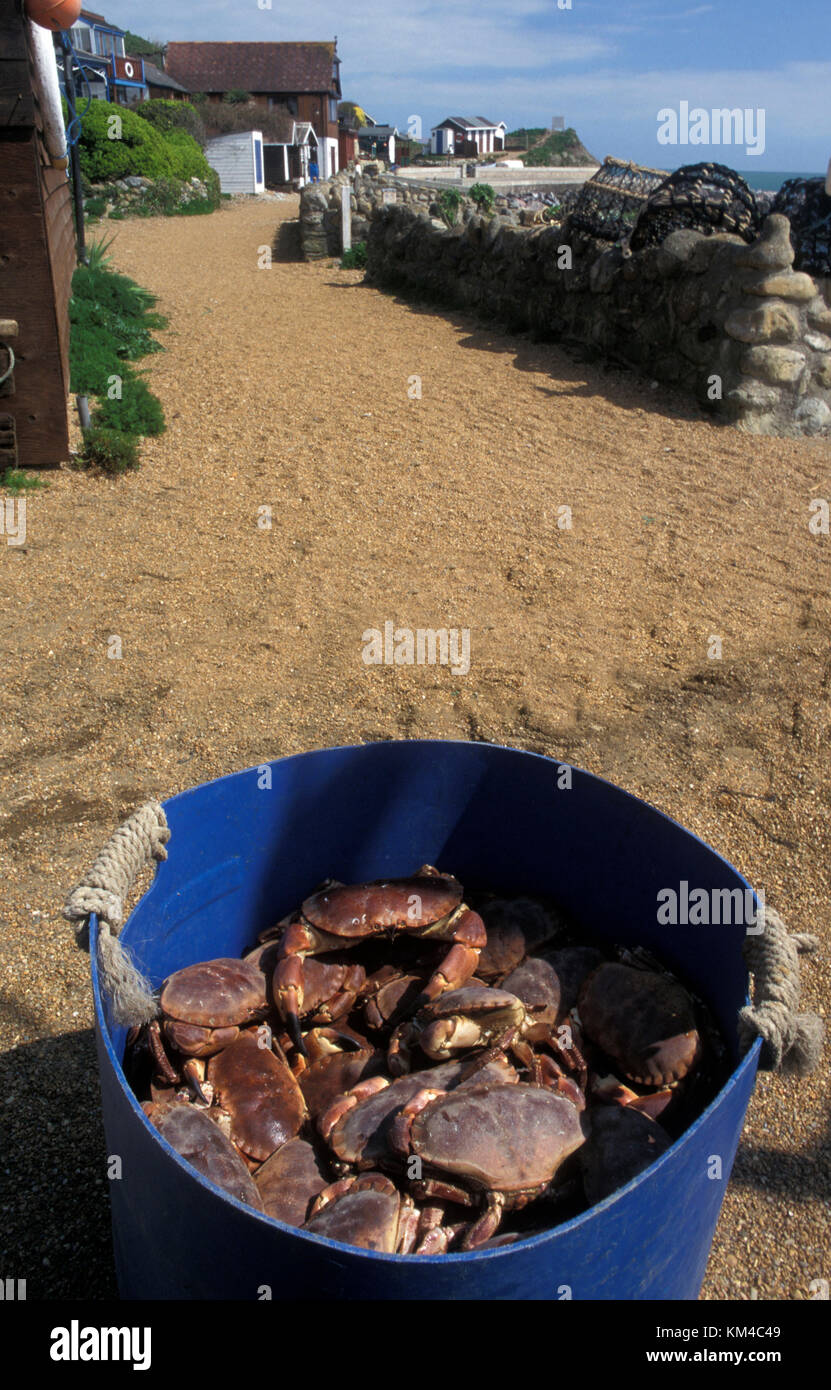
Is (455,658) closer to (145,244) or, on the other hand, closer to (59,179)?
(59,179)

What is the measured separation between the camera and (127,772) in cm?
388

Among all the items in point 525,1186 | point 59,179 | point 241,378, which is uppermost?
point 59,179

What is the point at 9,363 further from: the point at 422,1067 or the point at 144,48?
A: the point at 144,48

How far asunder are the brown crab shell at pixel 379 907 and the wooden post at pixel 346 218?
54.3 ft

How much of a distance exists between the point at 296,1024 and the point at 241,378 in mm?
8193

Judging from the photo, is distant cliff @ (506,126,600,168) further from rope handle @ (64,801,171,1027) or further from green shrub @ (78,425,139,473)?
rope handle @ (64,801,171,1027)

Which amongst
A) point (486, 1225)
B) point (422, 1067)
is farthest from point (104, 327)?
point (486, 1225)

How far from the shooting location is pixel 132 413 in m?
7.70

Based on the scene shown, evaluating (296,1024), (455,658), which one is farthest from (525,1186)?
(455,658)

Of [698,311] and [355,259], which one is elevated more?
[355,259]

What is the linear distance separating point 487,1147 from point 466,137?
323 ft
